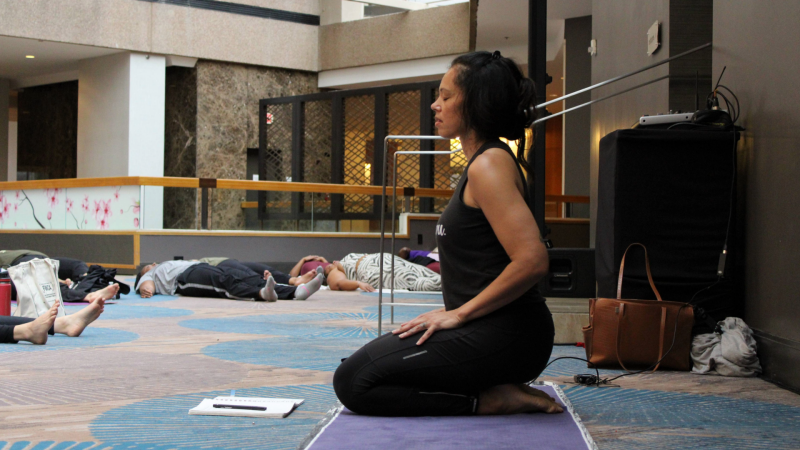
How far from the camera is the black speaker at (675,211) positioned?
2.99m

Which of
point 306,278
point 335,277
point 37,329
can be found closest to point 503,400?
point 37,329

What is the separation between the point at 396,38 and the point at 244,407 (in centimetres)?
1085

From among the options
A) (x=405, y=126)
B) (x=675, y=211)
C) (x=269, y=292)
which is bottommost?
(x=269, y=292)

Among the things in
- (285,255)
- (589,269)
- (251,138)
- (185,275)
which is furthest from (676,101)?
(251,138)

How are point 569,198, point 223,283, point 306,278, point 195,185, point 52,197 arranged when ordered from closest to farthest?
point 223,283 < point 306,278 < point 195,185 < point 52,197 < point 569,198

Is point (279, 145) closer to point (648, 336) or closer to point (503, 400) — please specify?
point (648, 336)

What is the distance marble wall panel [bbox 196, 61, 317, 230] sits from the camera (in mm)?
12242

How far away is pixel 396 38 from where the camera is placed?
483 inches

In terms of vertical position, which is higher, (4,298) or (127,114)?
(127,114)

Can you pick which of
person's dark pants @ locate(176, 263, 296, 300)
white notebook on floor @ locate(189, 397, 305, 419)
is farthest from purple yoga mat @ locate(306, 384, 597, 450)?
person's dark pants @ locate(176, 263, 296, 300)

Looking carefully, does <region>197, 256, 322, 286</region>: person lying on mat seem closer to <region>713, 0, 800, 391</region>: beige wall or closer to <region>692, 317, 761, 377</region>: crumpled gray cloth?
<region>692, 317, 761, 377</region>: crumpled gray cloth

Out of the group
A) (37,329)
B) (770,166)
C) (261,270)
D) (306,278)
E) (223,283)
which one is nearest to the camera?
(770,166)

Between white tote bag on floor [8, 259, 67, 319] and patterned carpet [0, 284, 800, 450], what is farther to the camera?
white tote bag on floor [8, 259, 67, 319]

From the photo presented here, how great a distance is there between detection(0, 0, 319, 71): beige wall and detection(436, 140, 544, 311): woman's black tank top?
1086 cm
